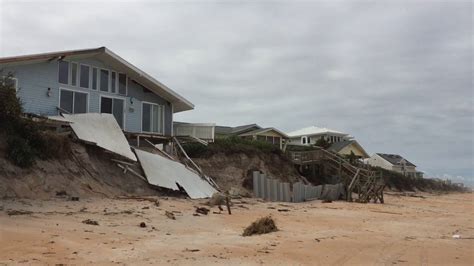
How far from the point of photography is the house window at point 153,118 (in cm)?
2873

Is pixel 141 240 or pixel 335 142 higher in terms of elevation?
pixel 335 142

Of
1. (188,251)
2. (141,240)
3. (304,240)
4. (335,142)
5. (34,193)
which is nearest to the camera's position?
(188,251)

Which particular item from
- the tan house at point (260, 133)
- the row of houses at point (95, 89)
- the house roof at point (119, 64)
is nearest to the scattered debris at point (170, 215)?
the row of houses at point (95, 89)

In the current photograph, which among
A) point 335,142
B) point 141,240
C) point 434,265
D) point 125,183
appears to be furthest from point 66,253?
point 335,142

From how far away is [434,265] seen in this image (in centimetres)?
990

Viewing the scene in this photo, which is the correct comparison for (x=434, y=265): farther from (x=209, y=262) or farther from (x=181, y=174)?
(x=181, y=174)

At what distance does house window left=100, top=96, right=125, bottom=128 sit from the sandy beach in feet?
34.2

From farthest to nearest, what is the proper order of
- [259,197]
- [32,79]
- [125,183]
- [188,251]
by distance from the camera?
[259,197] < [32,79] < [125,183] < [188,251]

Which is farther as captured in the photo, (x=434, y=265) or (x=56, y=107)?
(x=56, y=107)

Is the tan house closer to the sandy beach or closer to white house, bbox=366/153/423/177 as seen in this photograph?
white house, bbox=366/153/423/177

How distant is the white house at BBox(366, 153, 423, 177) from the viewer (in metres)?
80.1

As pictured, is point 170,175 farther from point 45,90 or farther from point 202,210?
point 45,90

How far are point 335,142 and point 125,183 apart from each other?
55.4 m

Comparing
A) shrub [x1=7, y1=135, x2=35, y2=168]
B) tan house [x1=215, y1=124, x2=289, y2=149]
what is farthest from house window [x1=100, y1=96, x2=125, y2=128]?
tan house [x1=215, y1=124, x2=289, y2=149]
